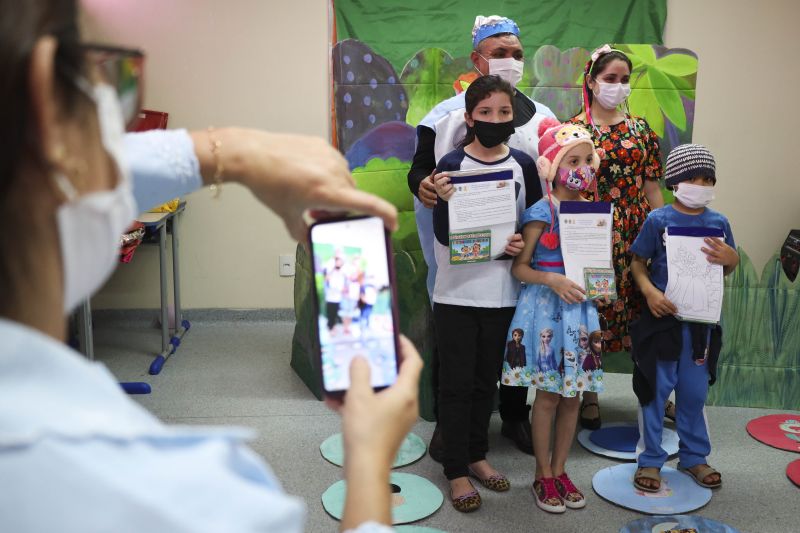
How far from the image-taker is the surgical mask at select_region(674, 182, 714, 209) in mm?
2580

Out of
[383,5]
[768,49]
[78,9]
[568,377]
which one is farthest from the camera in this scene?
[768,49]

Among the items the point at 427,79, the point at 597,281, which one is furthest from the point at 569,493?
the point at 427,79

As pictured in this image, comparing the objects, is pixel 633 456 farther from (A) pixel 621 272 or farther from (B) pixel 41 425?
(B) pixel 41 425

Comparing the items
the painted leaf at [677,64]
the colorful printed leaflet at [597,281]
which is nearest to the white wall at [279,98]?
the painted leaf at [677,64]

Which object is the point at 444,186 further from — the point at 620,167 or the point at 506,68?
the point at 620,167

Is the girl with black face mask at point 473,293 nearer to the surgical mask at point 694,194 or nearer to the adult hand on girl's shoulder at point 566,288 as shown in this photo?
the adult hand on girl's shoulder at point 566,288

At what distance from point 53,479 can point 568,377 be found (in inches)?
86.6

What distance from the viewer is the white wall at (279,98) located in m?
4.64

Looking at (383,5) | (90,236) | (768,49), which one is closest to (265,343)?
(383,5)

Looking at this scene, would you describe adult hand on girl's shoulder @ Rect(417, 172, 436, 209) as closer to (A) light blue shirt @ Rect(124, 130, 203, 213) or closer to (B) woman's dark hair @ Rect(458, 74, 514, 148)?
(B) woman's dark hair @ Rect(458, 74, 514, 148)

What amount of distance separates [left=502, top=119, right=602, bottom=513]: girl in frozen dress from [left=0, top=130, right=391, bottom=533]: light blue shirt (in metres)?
2.06

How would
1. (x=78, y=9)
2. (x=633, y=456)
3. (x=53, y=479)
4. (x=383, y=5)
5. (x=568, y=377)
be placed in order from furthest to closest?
(x=383, y=5) < (x=633, y=456) < (x=568, y=377) < (x=78, y=9) < (x=53, y=479)

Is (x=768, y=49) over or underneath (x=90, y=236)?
over

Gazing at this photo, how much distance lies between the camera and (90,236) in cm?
59
